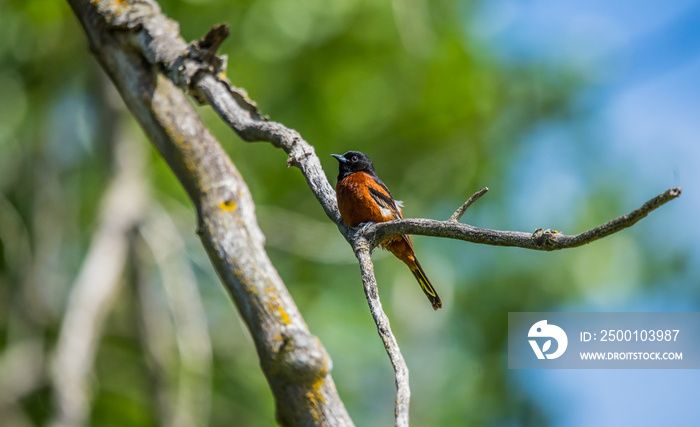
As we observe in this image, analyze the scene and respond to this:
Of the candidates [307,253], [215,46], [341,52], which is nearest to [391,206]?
[215,46]

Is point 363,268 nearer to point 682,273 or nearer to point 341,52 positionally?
point 341,52

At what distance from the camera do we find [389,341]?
9.74 feet

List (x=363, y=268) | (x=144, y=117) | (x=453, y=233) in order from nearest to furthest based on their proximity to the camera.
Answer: (x=453, y=233) < (x=363, y=268) < (x=144, y=117)

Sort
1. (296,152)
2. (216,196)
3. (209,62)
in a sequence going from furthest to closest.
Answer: (209,62)
(296,152)
(216,196)

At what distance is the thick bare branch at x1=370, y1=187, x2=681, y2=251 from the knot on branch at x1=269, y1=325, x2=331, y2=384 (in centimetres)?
81

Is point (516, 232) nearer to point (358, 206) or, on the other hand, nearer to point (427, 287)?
point (427, 287)

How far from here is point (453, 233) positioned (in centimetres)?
316

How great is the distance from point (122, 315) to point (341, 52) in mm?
7125

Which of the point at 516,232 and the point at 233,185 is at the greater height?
the point at 233,185

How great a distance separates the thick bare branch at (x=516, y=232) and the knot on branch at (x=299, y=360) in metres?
0.81

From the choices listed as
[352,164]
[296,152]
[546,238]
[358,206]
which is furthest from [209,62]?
[352,164]

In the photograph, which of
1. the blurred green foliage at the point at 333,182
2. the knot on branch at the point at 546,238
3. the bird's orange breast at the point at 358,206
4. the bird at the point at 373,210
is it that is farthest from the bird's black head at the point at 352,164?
the knot on branch at the point at 546,238

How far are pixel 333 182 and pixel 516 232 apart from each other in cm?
968

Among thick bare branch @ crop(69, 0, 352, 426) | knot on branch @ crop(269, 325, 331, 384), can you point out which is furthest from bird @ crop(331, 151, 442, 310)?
knot on branch @ crop(269, 325, 331, 384)
